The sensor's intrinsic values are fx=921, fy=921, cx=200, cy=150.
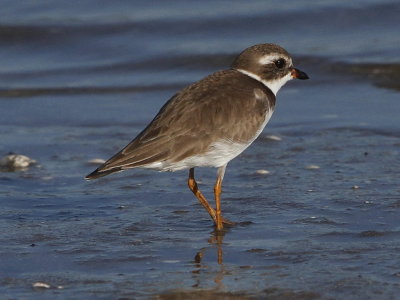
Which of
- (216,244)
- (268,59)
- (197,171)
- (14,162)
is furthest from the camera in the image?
(14,162)

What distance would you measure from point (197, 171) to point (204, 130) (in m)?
1.47

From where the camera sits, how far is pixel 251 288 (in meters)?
4.91

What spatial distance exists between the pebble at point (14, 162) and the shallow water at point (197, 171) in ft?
0.33

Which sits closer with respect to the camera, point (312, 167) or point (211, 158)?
point (211, 158)

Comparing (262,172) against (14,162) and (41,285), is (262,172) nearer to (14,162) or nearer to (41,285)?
(14,162)

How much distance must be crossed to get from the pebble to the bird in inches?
72.5

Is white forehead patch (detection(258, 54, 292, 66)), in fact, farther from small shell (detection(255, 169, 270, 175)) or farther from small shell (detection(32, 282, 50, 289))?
small shell (detection(32, 282, 50, 289))

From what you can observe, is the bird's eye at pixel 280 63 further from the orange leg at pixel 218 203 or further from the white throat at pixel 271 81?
the orange leg at pixel 218 203

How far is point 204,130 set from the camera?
6.24 m

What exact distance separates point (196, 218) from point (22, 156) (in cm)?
215

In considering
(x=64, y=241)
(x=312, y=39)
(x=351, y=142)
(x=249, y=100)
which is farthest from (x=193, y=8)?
(x=64, y=241)

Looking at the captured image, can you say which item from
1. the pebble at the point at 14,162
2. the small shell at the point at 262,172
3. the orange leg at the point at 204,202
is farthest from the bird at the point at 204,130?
the pebble at the point at 14,162

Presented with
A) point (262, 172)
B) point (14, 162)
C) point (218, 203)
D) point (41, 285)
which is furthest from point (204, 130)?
point (14, 162)

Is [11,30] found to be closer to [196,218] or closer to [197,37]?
[197,37]
